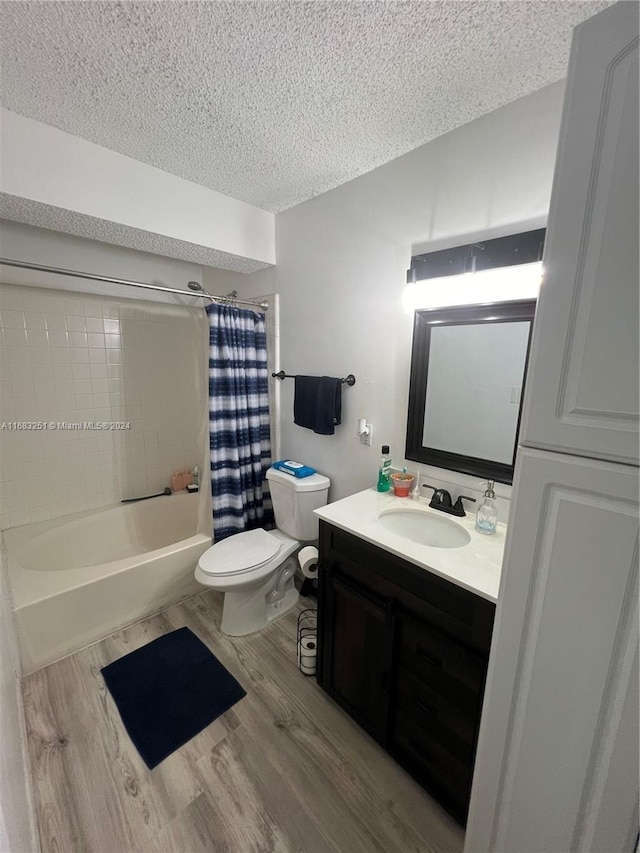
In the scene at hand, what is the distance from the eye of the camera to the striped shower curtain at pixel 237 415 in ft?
6.81

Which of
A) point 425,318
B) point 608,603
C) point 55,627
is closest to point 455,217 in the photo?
point 425,318

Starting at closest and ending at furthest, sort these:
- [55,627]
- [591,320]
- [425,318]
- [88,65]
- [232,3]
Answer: [591,320], [232,3], [88,65], [425,318], [55,627]

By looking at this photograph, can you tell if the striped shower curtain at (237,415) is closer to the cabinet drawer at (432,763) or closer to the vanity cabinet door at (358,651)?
the vanity cabinet door at (358,651)

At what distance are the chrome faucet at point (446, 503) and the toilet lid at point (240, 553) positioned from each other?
924 millimetres

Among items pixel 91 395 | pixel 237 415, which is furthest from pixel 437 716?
pixel 91 395

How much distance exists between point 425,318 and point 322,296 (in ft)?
2.22

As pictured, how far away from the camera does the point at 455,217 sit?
1411 mm

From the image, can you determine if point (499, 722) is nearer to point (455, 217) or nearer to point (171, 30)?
point (455, 217)

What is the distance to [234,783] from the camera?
1.28 meters

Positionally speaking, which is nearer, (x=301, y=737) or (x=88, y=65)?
(x=88, y=65)

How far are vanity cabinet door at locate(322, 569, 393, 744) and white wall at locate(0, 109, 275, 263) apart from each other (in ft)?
6.11

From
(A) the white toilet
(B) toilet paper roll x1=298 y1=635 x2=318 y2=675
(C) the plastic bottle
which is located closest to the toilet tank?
(A) the white toilet

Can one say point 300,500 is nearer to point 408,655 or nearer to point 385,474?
point 385,474

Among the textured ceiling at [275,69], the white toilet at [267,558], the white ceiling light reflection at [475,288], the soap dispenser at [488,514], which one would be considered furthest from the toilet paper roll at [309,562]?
the textured ceiling at [275,69]
